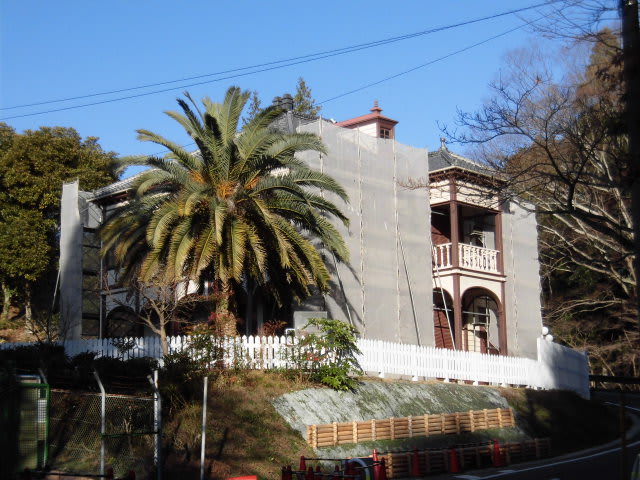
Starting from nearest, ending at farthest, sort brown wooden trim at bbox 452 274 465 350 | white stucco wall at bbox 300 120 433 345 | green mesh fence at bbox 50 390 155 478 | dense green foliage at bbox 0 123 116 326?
green mesh fence at bbox 50 390 155 478 → white stucco wall at bbox 300 120 433 345 → brown wooden trim at bbox 452 274 465 350 → dense green foliage at bbox 0 123 116 326

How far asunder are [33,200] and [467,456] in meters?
26.2

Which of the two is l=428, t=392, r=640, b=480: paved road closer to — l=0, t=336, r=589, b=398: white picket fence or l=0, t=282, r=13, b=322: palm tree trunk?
l=0, t=336, r=589, b=398: white picket fence

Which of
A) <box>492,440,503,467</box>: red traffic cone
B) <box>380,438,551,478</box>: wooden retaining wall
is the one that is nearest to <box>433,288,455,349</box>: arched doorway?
<box>380,438,551,478</box>: wooden retaining wall

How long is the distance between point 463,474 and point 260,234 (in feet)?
26.8

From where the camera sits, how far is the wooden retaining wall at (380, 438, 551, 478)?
62.8ft

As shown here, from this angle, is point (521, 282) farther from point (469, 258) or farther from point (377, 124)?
point (377, 124)

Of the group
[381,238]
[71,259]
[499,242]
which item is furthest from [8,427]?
[499,242]

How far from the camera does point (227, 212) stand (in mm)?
22547

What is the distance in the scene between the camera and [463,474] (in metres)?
Result: 19.6

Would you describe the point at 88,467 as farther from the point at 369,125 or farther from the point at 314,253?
the point at 369,125

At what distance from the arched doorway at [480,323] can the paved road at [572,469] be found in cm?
1099

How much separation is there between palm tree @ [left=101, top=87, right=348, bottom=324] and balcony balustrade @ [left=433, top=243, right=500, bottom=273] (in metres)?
8.12

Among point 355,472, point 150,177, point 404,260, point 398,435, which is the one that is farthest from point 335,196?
point 355,472

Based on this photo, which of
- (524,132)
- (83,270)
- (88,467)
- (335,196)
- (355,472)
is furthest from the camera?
(83,270)
